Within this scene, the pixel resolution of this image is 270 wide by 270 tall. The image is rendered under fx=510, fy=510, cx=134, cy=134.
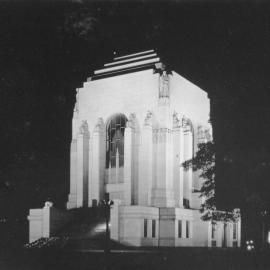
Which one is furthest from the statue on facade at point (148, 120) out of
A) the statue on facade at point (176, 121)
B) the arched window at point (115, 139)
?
the arched window at point (115, 139)

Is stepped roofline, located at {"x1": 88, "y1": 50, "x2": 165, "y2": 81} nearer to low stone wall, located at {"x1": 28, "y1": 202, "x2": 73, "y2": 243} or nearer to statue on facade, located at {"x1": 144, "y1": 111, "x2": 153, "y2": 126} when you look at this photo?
statue on facade, located at {"x1": 144, "y1": 111, "x2": 153, "y2": 126}

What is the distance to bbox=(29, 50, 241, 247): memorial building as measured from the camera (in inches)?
1957

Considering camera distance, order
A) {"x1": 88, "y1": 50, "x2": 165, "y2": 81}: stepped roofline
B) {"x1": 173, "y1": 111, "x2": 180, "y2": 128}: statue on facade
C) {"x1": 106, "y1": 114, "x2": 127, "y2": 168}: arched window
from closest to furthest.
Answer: {"x1": 173, "y1": 111, "x2": 180, "y2": 128}: statue on facade, {"x1": 88, "y1": 50, "x2": 165, "y2": 81}: stepped roofline, {"x1": 106, "y1": 114, "x2": 127, "y2": 168}: arched window

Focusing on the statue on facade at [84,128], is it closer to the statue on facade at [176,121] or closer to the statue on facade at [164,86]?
the statue on facade at [164,86]

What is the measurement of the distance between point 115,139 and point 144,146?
15.3ft

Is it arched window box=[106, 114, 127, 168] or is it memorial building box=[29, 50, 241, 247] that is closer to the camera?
memorial building box=[29, 50, 241, 247]

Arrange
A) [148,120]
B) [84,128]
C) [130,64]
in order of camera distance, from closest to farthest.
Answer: [148,120], [130,64], [84,128]

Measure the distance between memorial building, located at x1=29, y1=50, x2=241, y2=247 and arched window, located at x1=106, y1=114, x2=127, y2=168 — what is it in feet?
0.35

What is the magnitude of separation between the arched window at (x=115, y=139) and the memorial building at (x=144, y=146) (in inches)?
4.2

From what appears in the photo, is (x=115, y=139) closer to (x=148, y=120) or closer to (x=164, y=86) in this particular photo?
(x=148, y=120)

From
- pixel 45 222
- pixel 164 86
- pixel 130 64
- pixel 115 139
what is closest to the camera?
pixel 45 222

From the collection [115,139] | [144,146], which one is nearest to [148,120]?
[144,146]

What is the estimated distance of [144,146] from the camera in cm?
5119

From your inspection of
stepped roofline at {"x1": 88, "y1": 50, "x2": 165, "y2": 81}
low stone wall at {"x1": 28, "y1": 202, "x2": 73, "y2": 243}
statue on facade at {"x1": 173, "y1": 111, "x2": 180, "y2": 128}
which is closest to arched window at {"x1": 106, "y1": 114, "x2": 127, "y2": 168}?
stepped roofline at {"x1": 88, "y1": 50, "x2": 165, "y2": 81}
